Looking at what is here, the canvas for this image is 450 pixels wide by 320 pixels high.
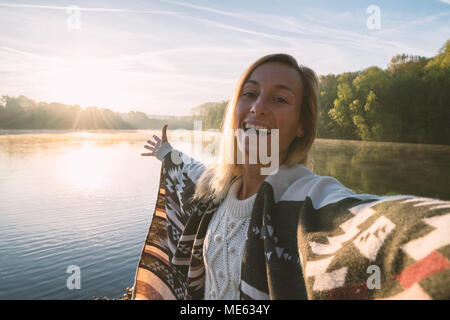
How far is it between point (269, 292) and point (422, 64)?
7252cm

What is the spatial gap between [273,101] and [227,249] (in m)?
1.03

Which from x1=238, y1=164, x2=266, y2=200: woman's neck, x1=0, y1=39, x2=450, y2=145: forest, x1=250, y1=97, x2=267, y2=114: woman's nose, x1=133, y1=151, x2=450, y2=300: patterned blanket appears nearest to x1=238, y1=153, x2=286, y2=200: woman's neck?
x1=238, y1=164, x2=266, y2=200: woman's neck

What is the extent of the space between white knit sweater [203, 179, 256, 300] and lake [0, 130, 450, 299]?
92 centimetres

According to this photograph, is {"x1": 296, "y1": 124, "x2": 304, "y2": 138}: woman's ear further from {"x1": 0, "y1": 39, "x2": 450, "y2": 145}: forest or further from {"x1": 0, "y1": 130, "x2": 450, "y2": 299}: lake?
{"x1": 0, "y1": 39, "x2": 450, "y2": 145}: forest

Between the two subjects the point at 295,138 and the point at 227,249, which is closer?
the point at 227,249

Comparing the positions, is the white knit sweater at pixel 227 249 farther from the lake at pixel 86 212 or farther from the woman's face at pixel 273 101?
the lake at pixel 86 212

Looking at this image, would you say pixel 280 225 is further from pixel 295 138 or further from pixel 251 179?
pixel 295 138

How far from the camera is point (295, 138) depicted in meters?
2.28

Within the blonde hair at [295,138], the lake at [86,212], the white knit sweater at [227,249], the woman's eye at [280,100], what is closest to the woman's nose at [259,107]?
the woman's eye at [280,100]

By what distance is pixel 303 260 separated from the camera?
134 centimetres

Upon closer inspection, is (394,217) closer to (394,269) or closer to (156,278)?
(394,269)

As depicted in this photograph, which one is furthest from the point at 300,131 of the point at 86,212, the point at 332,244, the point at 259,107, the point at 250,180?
the point at 86,212

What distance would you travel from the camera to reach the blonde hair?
2.19 metres

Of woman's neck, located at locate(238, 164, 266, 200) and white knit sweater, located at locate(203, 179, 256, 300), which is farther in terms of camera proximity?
woman's neck, located at locate(238, 164, 266, 200)
